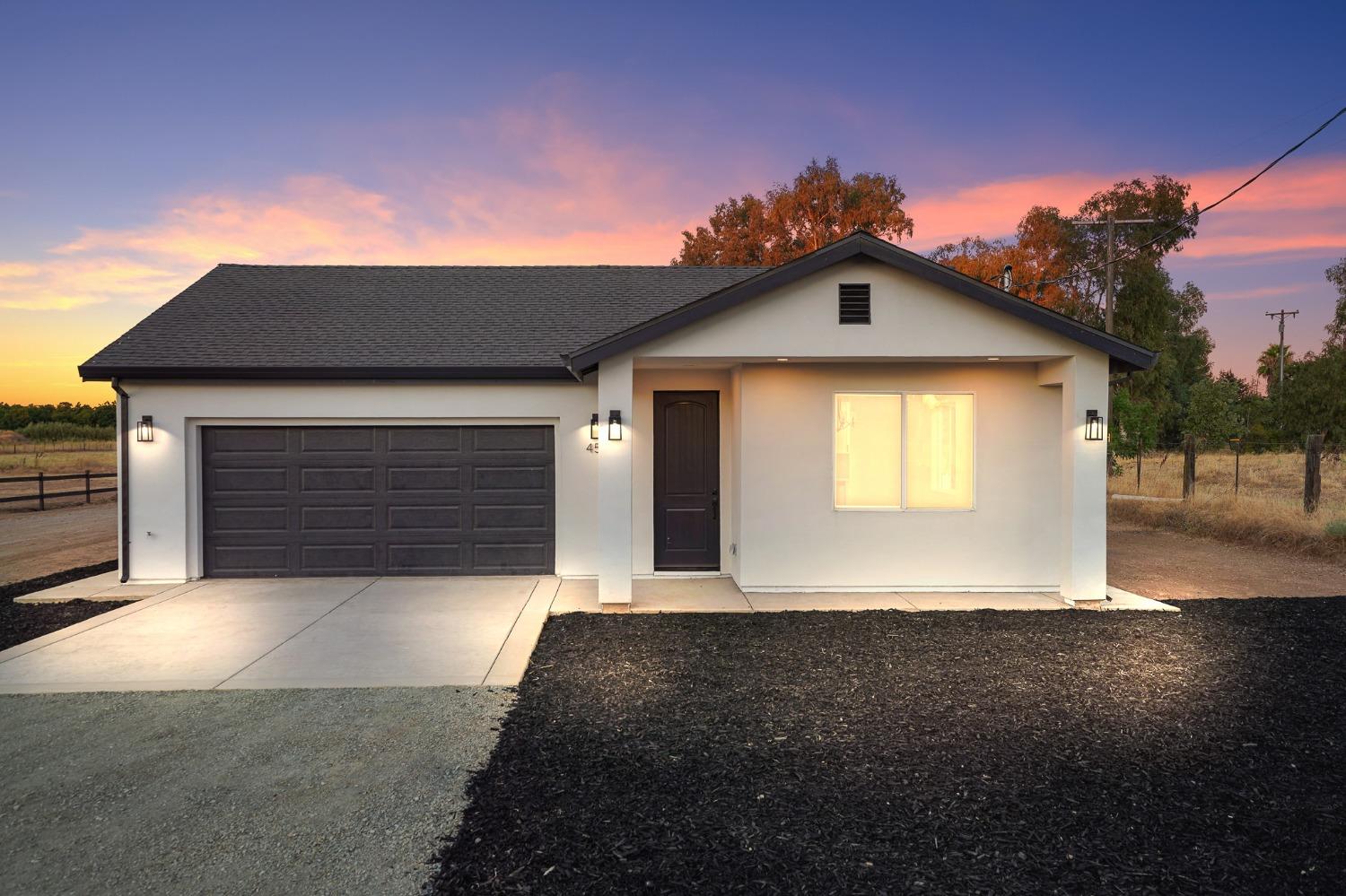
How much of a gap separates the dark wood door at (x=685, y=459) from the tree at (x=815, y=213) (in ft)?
53.1

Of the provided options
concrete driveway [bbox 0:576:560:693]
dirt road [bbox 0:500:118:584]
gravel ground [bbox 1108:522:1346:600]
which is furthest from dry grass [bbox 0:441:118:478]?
gravel ground [bbox 1108:522:1346:600]

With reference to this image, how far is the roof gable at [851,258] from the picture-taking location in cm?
709

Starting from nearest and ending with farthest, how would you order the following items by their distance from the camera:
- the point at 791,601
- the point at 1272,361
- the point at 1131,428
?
the point at 791,601
the point at 1131,428
the point at 1272,361

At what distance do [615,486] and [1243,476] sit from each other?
864 inches

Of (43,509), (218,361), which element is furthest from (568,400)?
(43,509)

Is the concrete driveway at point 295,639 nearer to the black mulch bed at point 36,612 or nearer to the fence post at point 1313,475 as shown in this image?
the black mulch bed at point 36,612

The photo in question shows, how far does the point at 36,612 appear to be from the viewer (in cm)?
738

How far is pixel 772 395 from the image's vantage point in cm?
812

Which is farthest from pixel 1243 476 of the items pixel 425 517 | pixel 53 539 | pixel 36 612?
pixel 53 539

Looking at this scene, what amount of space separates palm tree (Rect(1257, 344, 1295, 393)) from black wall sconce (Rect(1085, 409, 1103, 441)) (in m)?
52.4

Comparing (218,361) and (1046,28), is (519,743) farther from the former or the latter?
(1046,28)

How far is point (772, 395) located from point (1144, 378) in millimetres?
26111

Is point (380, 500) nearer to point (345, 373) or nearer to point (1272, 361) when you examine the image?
point (345, 373)

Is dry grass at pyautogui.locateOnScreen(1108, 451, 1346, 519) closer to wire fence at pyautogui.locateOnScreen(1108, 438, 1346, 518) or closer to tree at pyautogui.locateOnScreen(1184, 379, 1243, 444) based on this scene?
wire fence at pyautogui.locateOnScreen(1108, 438, 1346, 518)
